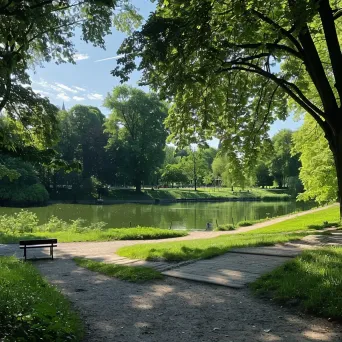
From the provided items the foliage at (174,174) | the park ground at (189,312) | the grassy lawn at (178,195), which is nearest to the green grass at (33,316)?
the park ground at (189,312)

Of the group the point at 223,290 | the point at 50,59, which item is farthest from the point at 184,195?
the point at 223,290

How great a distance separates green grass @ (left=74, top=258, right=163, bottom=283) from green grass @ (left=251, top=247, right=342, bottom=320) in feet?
6.93

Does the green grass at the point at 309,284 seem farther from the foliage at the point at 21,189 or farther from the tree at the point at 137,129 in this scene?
the tree at the point at 137,129

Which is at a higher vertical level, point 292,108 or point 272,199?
point 292,108

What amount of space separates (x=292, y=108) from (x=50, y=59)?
45.4 ft

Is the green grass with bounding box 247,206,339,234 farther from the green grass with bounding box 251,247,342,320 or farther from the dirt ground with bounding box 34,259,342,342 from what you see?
the dirt ground with bounding box 34,259,342,342

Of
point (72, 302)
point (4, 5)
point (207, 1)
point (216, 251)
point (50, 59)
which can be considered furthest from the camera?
point (50, 59)

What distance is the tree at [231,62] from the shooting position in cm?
654

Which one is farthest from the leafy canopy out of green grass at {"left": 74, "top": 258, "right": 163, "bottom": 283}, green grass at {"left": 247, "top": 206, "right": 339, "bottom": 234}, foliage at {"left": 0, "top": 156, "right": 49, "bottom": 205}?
foliage at {"left": 0, "top": 156, "right": 49, "bottom": 205}

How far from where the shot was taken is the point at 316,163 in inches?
913

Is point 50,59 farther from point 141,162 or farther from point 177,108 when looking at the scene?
point 141,162

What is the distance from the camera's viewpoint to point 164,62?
6.87 m

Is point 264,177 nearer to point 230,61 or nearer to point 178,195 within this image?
point 178,195

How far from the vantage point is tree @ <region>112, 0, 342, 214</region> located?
21.5ft
